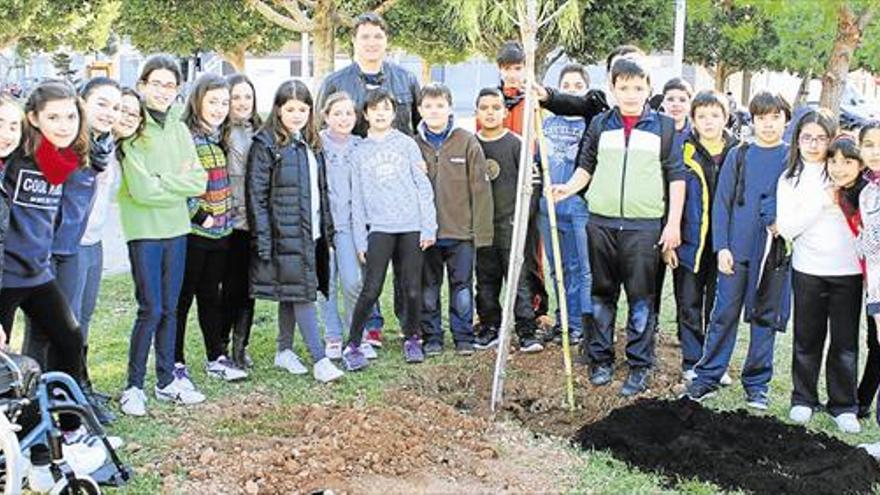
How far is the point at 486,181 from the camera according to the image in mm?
6613

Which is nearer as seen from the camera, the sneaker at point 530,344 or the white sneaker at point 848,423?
the white sneaker at point 848,423

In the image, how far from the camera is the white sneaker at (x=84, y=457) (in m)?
3.98

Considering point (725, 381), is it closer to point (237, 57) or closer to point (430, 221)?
point (430, 221)

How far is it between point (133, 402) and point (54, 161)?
1443mm

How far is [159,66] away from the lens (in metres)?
5.37

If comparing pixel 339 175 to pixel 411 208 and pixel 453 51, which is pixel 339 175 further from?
pixel 453 51

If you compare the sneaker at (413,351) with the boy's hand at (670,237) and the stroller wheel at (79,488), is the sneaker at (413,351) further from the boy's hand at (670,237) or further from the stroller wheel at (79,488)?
the stroller wheel at (79,488)

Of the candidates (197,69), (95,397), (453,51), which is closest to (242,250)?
(95,397)

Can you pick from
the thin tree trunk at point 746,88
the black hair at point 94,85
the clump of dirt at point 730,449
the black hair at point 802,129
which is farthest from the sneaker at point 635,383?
the thin tree trunk at point 746,88

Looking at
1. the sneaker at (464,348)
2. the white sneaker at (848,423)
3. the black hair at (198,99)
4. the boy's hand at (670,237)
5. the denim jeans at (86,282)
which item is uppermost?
the black hair at (198,99)

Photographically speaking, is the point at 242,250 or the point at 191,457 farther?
the point at 242,250

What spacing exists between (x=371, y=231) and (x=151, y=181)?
1.56 meters

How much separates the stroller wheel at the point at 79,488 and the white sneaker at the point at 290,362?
2.37 m

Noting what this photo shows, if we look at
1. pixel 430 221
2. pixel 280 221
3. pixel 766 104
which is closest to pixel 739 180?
pixel 766 104
